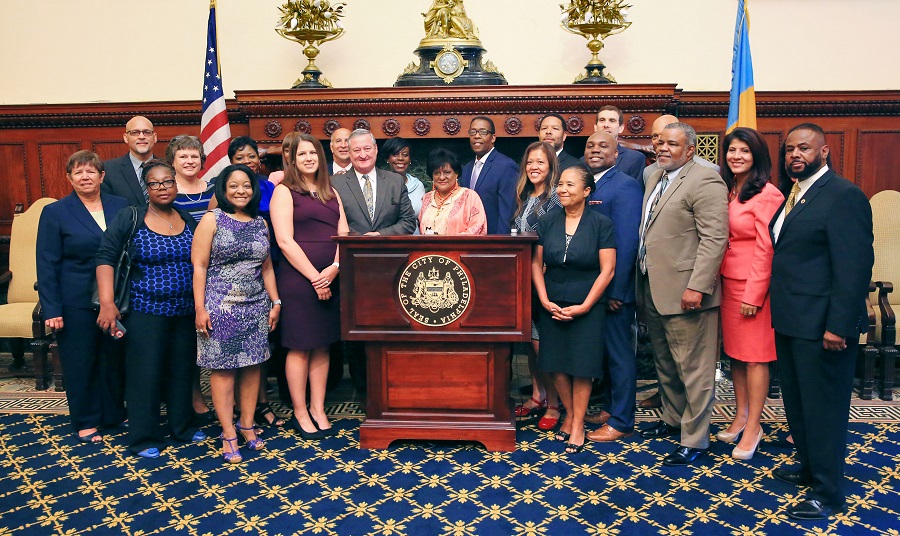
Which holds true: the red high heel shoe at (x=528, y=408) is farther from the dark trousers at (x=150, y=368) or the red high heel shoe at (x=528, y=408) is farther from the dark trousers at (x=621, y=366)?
the dark trousers at (x=150, y=368)

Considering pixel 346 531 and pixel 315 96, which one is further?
pixel 315 96

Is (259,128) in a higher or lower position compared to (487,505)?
higher

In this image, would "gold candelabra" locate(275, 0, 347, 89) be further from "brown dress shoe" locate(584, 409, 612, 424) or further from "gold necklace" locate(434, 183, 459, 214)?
"brown dress shoe" locate(584, 409, 612, 424)

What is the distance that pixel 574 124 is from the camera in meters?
5.55

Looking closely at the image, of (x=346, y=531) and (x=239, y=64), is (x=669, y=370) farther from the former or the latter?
(x=239, y=64)

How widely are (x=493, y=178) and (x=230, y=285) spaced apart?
1746mm

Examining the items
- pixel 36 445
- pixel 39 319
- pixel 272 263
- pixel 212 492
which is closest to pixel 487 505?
pixel 212 492

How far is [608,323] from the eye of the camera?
3836 millimetres

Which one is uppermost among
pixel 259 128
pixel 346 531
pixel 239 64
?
pixel 239 64

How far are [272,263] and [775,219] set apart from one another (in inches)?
99.3

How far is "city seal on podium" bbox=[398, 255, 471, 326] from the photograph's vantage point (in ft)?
11.6

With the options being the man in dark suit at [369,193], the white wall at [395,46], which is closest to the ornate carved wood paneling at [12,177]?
the white wall at [395,46]

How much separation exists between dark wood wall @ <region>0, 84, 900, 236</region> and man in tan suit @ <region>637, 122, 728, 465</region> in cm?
197

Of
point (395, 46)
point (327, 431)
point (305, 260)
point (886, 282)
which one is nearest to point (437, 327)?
point (305, 260)
